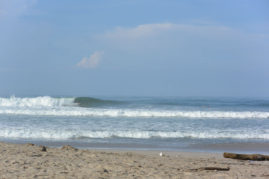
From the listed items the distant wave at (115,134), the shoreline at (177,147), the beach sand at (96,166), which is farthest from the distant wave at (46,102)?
the beach sand at (96,166)

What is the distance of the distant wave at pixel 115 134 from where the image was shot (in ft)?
41.9

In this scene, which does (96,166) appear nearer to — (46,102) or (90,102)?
(46,102)

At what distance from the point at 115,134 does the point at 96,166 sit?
21.8 ft

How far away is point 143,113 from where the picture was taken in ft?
71.4

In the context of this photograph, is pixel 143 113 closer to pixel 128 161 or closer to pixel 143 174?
pixel 128 161

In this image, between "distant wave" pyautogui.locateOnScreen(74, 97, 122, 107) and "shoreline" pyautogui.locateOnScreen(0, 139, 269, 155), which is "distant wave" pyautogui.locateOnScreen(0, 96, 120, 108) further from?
"shoreline" pyautogui.locateOnScreen(0, 139, 269, 155)

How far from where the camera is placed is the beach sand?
19.4 ft

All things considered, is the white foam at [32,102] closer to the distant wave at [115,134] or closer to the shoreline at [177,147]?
the distant wave at [115,134]

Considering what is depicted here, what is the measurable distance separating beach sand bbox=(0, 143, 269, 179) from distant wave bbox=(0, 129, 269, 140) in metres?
4.15

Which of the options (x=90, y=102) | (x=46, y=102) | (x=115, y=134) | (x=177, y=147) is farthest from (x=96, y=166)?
(x=90, y=102)

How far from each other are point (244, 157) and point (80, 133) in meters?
6.80

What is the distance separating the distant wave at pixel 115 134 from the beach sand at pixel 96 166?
4.15 m

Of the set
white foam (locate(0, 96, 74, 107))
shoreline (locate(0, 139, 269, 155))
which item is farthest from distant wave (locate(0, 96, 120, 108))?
shoreline (locate(0, 139, 269, 155))

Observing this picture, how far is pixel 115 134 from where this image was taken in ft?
43.7
